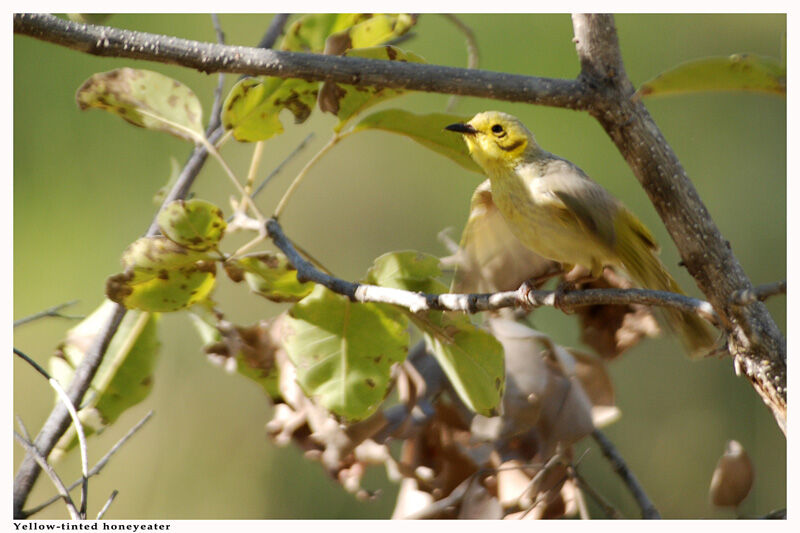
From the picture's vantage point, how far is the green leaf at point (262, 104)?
90cm

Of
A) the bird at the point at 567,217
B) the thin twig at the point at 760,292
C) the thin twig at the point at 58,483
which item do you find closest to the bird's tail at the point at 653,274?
the bird at the point at 567,217

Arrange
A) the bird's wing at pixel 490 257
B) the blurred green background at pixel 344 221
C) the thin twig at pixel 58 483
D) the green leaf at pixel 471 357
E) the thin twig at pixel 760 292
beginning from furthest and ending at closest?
the blurred green background at pixel 344 221, the bird's wing at pixel 490 257, the green leaf at pixel 471 357, the thin twig at pixel 58 483, the thin twig at pixel 760 292

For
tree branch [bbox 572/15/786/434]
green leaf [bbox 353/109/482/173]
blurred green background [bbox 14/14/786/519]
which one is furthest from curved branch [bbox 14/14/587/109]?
blurred green background [bbox 14/14/786/519]

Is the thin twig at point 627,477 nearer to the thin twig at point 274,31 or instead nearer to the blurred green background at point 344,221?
the blurred green background at point 344,221

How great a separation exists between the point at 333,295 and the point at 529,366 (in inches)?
10.9

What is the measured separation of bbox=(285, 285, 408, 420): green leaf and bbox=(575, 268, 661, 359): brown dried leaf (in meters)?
0.32

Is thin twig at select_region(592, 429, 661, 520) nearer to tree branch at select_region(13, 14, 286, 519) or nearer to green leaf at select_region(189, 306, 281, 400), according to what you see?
green leaf at select_region(189, 306, 281, 400)

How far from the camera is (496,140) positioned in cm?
111

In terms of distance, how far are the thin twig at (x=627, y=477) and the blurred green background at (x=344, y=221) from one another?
0.44 metres

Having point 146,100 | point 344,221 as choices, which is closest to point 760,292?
point 146,100

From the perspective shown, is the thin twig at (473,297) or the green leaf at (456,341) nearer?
the thin twig at (473,297)

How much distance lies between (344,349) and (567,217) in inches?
13.3

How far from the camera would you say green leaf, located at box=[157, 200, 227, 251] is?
2.63 ft

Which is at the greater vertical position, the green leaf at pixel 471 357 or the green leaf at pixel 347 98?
the green leaf at pixel 347 98
